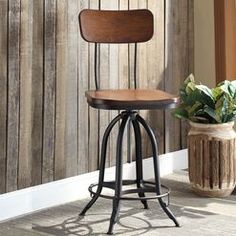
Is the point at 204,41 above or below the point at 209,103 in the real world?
above

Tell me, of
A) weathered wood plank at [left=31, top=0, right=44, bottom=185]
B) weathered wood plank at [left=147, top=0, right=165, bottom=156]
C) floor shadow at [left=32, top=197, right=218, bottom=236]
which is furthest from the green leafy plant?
weathered wood plank at [left=31, top=0, right=44, bottom=185]

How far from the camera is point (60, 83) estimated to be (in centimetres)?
309

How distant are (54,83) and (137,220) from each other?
85 centimetres

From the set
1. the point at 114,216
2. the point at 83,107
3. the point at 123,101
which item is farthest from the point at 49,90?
the point at 114,216

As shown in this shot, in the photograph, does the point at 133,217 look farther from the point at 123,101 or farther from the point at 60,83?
the point at 60,83

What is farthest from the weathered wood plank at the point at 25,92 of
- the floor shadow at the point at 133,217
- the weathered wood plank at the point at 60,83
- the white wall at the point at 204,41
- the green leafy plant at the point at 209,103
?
the white wall at the point at 204,41

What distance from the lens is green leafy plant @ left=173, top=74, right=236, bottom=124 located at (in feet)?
10.5

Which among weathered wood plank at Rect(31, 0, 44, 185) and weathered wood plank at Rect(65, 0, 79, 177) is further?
weathered wood plank at Rect(65, 0, 79, 177)

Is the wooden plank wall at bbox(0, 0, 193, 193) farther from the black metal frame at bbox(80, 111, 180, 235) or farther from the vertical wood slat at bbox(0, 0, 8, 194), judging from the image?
the black metal frame at bbox(80, 111, 180, 235)

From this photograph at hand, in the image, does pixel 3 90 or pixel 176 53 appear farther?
pixel 176 53

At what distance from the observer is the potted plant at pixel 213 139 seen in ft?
10.6

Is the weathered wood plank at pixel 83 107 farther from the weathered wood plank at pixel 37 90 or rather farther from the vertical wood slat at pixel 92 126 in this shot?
the weathered wood plank at pixel 37 90

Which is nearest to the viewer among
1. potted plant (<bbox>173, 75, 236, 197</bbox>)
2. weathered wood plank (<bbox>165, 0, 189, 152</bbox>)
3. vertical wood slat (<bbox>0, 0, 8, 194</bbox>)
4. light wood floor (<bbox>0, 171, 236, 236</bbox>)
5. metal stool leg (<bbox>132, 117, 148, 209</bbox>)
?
light wood floor (<bbox>0, 171, 236, 236</bbox>)

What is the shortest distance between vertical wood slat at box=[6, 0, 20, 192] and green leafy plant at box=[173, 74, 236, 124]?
98 centimetres
